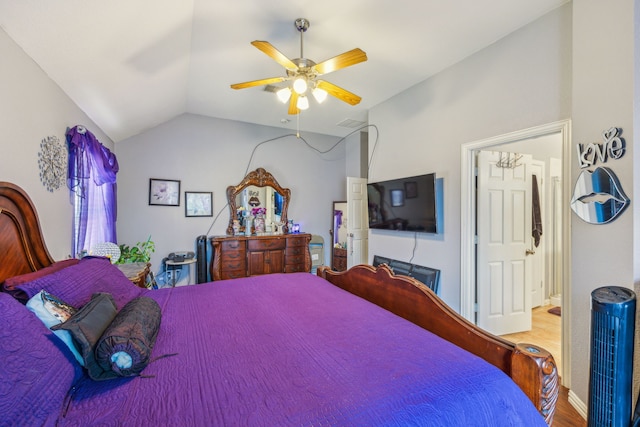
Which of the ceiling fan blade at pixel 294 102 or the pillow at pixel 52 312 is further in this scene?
the ceiling fan blade at pixel 294 102

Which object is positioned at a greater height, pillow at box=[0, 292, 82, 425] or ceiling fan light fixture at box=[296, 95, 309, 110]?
ceiling fan light fixture at box=[296, 95, 309, 110]

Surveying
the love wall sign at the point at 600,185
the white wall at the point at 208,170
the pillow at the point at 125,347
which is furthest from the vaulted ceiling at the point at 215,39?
the pillow at the point at 125,347

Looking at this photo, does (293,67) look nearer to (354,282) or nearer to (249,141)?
(354,282)

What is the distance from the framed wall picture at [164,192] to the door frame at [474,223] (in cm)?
394

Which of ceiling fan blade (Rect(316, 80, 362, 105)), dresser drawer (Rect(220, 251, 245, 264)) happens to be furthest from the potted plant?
ceiling fan blade (Rect(316, 80, 362, 105))

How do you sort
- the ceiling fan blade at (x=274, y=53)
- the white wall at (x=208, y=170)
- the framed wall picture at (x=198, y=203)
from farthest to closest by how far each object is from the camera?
the framed wall picture at (x=198, y=203)
the white wall at (x=208, y=170)
the ceiling fan blade at (x=274, y=53)

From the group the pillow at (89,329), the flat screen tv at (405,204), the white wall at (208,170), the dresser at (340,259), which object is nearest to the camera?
the pillow at (89,329)

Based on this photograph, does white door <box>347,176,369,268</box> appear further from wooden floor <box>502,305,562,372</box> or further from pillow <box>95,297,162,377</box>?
pillow <box>95,297,162,377</box>

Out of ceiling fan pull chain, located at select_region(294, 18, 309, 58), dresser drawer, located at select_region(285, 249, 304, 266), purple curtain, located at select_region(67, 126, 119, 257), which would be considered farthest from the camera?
dresser drawer, located at select_region(285, 249, 304, 266)

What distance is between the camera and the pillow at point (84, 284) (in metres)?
1.27

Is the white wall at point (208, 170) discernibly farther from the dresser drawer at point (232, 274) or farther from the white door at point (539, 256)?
the white door at point (539, 256)

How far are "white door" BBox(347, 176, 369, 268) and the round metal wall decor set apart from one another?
10.9ft

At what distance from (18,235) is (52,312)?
2.78ft

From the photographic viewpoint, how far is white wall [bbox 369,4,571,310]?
2115 millimetres
